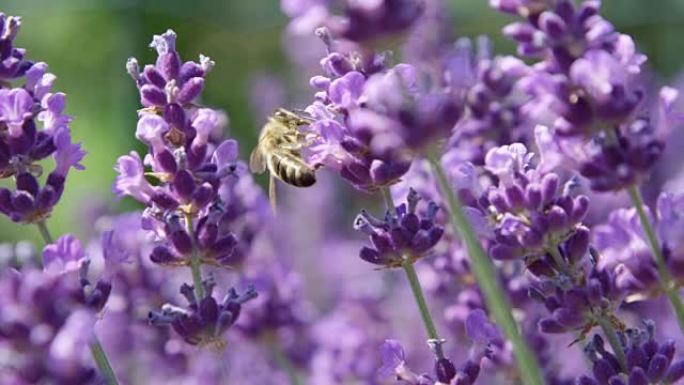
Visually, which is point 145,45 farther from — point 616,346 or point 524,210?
point 616,346

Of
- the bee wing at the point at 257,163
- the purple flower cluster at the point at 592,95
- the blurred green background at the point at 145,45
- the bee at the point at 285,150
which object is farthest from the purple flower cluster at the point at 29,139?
the blurred green background at the point at 145,45

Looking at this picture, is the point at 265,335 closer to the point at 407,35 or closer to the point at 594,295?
the point at 594,295

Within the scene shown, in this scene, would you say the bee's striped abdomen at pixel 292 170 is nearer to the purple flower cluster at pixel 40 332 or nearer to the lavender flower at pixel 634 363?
the lavender flower at pixel 634 363

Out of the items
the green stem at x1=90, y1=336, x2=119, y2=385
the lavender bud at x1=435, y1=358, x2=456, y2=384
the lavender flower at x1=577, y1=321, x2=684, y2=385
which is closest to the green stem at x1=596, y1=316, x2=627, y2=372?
the lavender flower at x1=577, y1=321, x2=684, y2=385

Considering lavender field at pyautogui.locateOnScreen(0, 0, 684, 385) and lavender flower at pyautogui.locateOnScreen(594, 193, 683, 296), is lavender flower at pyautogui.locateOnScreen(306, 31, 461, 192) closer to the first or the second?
lavender field at pyautogui.locateOnScreen(0, 0, 684, 385)

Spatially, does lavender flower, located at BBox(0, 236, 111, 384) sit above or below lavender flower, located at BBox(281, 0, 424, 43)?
below

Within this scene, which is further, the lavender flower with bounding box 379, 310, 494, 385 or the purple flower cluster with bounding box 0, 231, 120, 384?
the lavender flower with bounding box 379, 310, 494, 385

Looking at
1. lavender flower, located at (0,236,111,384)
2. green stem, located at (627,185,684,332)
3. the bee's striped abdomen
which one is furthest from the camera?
the bee's striped abdomen
